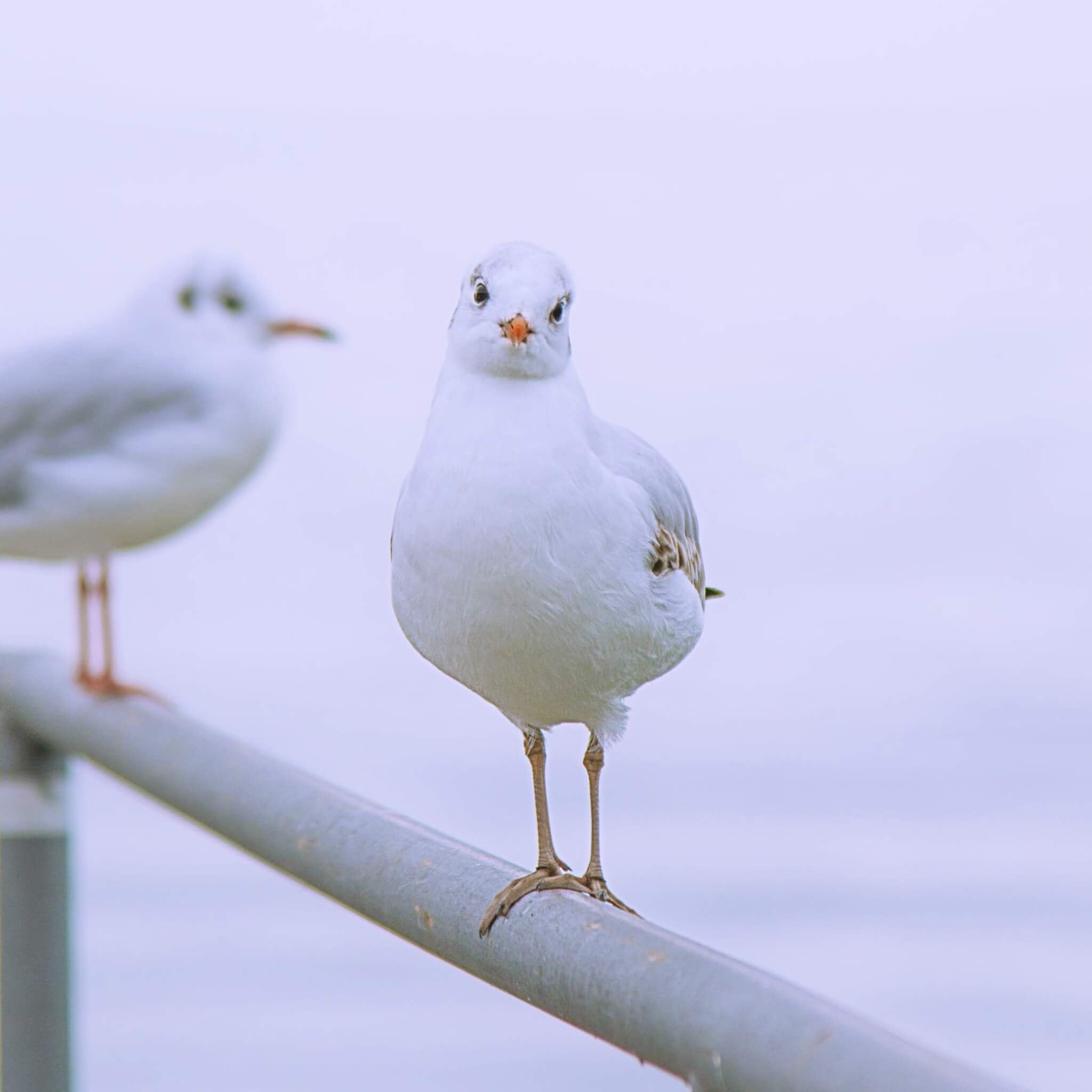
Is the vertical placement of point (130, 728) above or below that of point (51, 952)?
above

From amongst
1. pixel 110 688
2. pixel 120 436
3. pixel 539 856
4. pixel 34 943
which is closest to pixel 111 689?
pixel 110 688

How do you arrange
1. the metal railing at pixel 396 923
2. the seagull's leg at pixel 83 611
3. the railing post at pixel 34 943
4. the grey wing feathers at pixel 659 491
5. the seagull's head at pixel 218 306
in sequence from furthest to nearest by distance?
the seagull's head at pixel 218 306, the seagull's leg at pixel 83 611, the railing post at pixel 34 943, the grey wing feathers at pixel 659 491, the metal railing at pixel 396 923

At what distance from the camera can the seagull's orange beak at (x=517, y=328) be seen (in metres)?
0.70

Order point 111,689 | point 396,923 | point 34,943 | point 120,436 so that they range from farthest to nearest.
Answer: point 120,436
point 111,689
point 34,943
point 396,923

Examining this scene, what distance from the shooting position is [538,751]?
2.93ft

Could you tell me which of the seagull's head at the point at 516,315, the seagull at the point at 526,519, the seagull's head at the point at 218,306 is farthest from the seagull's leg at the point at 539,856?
the seagull's head at the point at 218,306

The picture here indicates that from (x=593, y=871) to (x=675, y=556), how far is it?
18cm

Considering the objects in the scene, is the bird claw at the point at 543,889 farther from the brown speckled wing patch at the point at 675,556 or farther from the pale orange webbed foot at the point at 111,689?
the pale orange webbed foot at the point at 111,689

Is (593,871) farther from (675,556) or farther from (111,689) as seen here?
(111,689)

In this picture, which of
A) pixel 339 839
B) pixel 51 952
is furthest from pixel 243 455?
pixel 339 839

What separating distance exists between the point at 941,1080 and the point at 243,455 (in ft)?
5.55

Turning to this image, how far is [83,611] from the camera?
218 cm

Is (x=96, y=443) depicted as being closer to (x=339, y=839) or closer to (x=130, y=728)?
(x=130, y=728)

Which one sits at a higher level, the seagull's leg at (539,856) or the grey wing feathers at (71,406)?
the grey wing feathers at (71,406)
